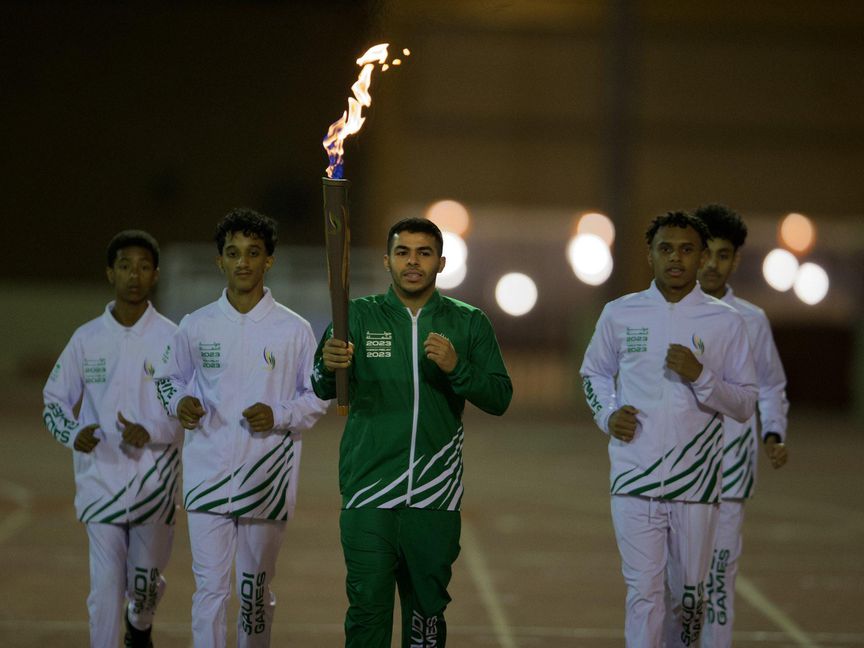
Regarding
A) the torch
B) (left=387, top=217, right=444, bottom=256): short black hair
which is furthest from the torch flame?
(left=387, top=217, right=444, bottom=256): short black hair

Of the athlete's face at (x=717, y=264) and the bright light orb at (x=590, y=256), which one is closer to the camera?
the athlete's face at (x=717, y=264)

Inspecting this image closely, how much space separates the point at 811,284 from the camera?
31344mm

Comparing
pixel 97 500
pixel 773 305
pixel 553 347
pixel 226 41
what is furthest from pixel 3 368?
pixel 97 500

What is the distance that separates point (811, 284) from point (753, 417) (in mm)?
25523

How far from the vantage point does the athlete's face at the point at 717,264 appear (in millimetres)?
7281

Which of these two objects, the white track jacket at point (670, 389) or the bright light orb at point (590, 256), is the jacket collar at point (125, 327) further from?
the bright light orb at point (590, 256)

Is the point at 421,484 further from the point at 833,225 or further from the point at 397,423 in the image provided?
the point at 833,225

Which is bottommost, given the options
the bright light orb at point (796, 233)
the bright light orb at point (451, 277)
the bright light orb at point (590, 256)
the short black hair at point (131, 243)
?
the short black hair at point (131, 243)

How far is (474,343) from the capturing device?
596cm

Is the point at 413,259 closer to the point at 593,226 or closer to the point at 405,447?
the point at 405,447

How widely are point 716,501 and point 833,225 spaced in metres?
27.3

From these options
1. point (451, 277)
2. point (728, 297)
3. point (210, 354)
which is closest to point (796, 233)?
point (451, 277)

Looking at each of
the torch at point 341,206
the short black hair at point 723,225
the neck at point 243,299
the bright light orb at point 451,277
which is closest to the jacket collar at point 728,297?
the short black hair at point 723,225

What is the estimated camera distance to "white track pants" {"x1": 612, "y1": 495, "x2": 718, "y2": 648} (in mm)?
6113
